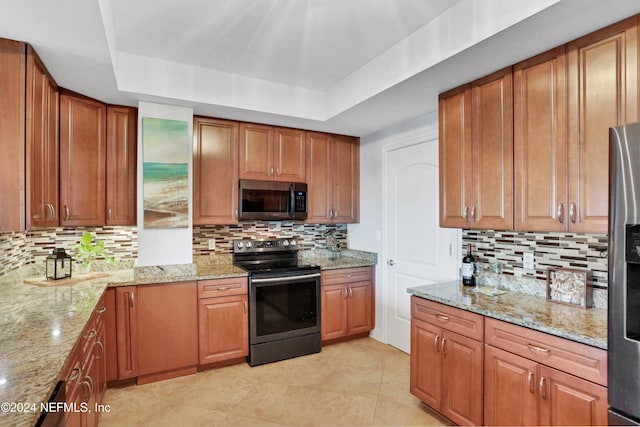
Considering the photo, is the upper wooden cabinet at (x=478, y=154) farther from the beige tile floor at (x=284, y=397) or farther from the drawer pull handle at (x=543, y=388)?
the beige tile floor at (x=284, y=397)

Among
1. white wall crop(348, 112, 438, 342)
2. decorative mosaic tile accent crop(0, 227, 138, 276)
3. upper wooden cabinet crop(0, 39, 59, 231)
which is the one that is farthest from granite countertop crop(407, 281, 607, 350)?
decorative mosaic tile accent crop(0, 227, 138, 276)

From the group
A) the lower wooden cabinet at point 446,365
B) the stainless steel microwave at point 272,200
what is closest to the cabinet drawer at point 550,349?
the lower wooden cabinet at point 446,365

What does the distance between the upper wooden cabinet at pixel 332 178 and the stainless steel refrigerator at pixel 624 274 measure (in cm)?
271

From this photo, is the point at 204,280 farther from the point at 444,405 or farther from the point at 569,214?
the point at 569,214

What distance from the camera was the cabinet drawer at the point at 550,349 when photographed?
1.48 m

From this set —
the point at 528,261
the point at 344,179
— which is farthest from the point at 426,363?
the point at 344,179

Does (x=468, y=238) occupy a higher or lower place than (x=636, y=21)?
lower

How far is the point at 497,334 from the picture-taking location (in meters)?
1.87

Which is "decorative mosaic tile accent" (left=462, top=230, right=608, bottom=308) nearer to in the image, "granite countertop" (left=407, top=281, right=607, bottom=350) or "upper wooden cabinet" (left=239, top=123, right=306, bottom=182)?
"granite countertop" (left=407, top=281, right=607, bottom=350)

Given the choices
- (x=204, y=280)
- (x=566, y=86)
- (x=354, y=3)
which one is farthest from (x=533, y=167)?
(x=204, y=280)

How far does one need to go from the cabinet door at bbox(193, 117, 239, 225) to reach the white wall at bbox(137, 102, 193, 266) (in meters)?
0.18

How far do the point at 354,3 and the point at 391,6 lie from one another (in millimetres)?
214

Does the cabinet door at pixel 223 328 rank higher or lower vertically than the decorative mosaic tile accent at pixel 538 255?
lower

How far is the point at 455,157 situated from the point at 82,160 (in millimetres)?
2851
